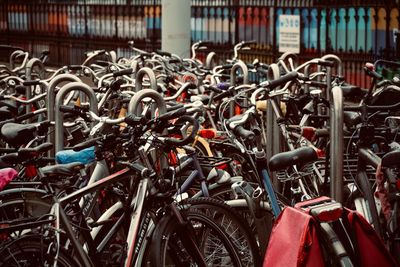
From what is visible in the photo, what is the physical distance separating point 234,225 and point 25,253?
53.8 inches

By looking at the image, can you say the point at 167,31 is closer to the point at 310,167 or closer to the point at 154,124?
the point at 310,167

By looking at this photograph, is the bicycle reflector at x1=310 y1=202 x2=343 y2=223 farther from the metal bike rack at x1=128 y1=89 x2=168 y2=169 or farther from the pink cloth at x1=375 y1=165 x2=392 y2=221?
the metal bike rack at x1=128 y1=89 x2=168 y2=169

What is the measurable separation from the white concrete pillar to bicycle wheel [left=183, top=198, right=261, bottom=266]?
254 inches

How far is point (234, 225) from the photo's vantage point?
5684 mm

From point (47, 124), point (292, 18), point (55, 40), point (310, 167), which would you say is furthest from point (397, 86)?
point (55, 40)

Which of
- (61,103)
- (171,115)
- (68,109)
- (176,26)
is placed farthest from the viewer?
(176,26)

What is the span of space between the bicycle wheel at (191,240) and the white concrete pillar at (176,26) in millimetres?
6590

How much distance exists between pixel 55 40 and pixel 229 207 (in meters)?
15.2

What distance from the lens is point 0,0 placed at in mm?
22594

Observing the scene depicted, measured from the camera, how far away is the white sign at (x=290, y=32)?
46.6 ft

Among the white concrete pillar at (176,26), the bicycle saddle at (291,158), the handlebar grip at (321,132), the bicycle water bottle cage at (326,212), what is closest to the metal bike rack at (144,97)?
the bicycle saddle at (291,158)

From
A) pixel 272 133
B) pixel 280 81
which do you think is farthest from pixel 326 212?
pixel 272 133

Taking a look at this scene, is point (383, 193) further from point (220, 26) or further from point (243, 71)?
point (220, 26)

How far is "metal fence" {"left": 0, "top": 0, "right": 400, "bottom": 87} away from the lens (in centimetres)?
1319
